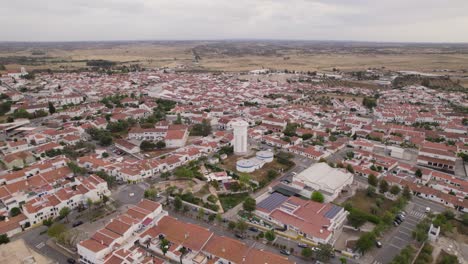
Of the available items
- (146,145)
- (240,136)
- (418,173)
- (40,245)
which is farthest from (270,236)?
(146,145)

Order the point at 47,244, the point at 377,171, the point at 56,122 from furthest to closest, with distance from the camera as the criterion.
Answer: the point at 56,122
the point at 377,171
the point at 47,244

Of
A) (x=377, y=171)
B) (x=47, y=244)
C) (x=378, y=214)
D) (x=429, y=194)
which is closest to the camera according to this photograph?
(x=47, y=244)

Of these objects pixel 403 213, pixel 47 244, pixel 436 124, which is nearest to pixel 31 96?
pixel 47 244

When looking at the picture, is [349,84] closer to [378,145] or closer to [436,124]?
[436,124]

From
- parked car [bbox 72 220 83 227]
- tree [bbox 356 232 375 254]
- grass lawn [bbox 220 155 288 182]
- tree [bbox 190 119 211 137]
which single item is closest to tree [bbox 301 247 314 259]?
tree [bbox 356 232 375 254]

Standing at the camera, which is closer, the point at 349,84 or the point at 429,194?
the point at 429,194
